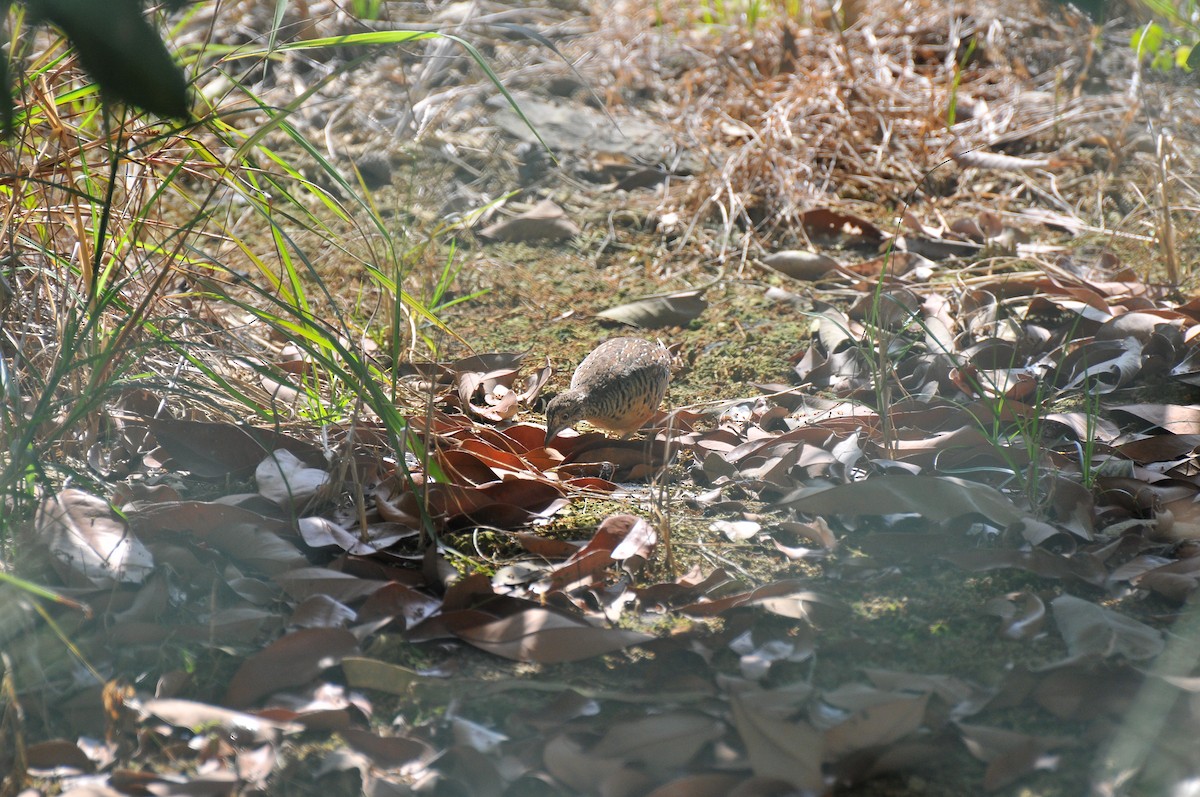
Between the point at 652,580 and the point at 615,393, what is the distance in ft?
3.07

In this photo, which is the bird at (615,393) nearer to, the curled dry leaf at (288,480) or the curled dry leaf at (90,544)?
the curled dry leaf at (288,480)

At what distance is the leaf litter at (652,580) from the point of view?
1936 millimetres

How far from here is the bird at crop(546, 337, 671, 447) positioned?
332 cm

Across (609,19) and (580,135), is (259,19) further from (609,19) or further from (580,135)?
(580,135)

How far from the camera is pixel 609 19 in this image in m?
7.18

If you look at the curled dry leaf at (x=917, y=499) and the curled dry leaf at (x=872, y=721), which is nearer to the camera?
the curled dry leaf at (x=872, y=721)

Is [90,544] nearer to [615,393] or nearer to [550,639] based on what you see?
[550,639]

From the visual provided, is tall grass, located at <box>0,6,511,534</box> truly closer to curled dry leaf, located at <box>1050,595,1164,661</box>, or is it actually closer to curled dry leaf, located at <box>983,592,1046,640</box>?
curled dry leaf, located at <box>983,592,1046,640</box>

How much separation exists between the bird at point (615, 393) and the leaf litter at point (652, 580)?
0.09 m

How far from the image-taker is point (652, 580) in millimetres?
2510

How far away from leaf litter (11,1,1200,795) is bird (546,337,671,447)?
0.09 metres

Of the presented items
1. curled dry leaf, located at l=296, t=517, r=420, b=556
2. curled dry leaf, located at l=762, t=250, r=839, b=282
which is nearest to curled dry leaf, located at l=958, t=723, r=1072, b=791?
curled dry leaf, located at l=296, t=517, r=420, b=556

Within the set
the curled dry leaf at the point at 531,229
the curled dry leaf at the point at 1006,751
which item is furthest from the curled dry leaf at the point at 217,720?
the curled dry leaf at the point at 531,229

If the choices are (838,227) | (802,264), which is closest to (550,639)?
(802,264)
